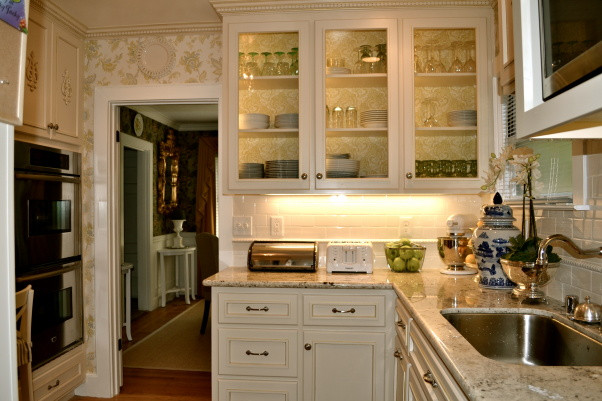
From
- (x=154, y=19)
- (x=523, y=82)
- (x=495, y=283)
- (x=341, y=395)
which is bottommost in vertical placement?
(x=341, y=395)

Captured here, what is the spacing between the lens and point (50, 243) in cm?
284

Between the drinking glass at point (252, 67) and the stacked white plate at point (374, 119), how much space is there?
0.69 m

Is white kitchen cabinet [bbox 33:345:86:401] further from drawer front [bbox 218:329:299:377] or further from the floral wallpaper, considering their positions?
drawer front [bbox 218:329:299:377]

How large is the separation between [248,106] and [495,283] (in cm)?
170

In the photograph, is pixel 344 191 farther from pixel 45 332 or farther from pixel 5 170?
pixel 5 170

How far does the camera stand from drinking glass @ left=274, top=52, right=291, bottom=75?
9.59ft

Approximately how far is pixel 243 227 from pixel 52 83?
1449 millimetres

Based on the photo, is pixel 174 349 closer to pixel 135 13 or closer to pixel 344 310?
pixel 344 310

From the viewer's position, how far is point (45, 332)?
2.79 meters

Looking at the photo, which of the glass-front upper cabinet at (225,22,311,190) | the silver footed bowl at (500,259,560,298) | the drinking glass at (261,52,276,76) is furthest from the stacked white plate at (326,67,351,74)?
the silver footed bowl at (500,259,560,298)

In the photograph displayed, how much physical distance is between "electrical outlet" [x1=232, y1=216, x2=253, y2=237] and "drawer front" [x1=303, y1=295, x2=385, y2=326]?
796mm

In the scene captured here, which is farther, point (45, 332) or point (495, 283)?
point (45, 332)

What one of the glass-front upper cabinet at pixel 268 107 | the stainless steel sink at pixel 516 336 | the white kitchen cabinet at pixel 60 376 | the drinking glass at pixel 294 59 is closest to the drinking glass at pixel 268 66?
the glass-front upper cabinet at pixel 268 107

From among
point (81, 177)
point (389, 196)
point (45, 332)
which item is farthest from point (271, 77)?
point (45, 332)
